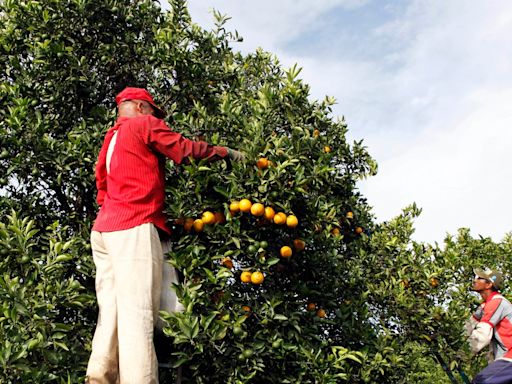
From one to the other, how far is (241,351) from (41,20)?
291 cm

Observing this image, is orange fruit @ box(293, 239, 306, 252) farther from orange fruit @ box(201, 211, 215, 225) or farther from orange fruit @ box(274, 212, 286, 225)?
orange fruit @ box(201, 211, 215, 225)

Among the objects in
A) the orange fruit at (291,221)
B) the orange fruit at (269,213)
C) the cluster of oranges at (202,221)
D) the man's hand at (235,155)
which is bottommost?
the orange fruit at (291,221)

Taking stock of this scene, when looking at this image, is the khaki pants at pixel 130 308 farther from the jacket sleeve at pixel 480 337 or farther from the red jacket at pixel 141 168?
the jacket sleeve at pixel 480 337

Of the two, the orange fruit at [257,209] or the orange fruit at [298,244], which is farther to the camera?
the orange fruit at [298,244]

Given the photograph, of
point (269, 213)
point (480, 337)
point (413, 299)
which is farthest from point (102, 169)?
point (480, 337)

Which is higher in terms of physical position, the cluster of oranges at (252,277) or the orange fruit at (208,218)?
the orange fruit at (208,218)

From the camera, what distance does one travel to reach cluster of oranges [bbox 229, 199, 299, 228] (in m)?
3.23

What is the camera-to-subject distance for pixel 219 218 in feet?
11.0

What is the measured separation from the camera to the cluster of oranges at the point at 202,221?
3289 millimetres

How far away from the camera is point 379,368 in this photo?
161 inches

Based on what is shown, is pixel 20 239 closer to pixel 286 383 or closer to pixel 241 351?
pixel 241 351

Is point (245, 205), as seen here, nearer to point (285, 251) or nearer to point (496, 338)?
point (285, 251)

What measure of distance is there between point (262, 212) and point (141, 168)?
754 mm

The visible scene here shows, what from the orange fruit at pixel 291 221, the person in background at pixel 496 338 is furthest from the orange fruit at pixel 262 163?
the person in background at pixel 496 338
